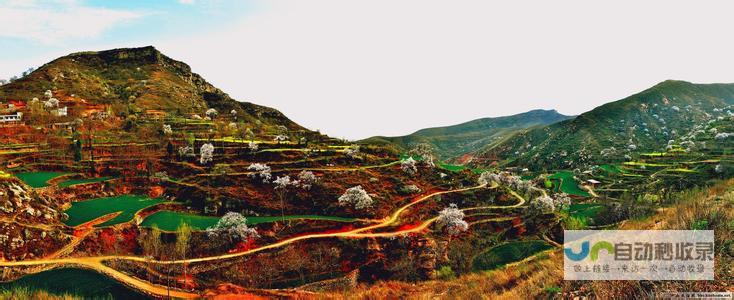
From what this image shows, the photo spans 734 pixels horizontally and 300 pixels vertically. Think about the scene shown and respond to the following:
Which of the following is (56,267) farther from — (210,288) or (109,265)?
(210,288)

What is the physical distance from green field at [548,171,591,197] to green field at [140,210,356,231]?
206 feet

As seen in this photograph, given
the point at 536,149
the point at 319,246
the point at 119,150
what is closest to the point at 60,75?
the point at 119,150

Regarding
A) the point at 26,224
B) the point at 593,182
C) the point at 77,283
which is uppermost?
the point at 26,224

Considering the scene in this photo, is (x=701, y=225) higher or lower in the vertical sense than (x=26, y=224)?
higher

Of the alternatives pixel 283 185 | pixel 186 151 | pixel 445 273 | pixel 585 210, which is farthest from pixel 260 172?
pixel 585 210

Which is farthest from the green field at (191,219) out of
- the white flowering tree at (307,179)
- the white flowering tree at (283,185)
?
the white flowering tree at (307,179)

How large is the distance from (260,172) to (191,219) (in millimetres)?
12857

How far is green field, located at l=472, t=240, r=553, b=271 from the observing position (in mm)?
41125

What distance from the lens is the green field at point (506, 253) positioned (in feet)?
135

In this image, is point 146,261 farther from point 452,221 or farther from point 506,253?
point 506,253

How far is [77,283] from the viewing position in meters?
29.5

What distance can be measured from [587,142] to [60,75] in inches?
7054

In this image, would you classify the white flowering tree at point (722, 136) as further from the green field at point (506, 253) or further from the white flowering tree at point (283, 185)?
the white flowering tree at point (283, 185)

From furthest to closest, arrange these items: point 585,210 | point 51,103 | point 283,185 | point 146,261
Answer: point 51,103 < point 585,210 < point 283,185 < point 146,261
